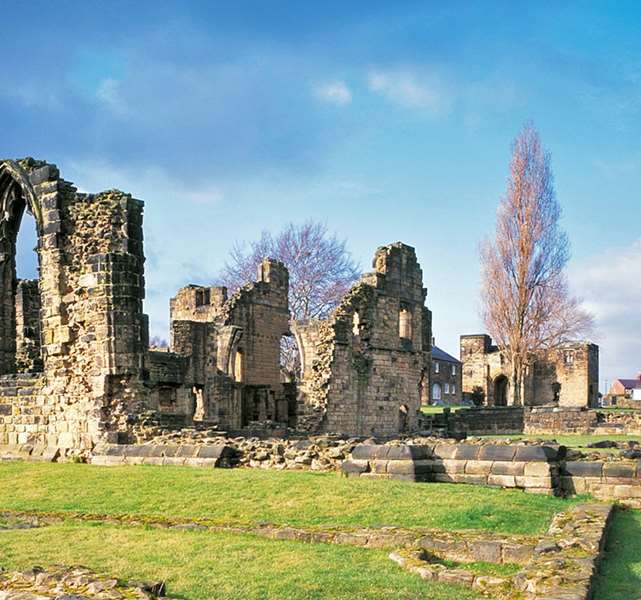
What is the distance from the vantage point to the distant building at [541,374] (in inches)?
1879

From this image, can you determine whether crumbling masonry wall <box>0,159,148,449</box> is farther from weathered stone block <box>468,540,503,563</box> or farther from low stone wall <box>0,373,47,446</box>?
weathered stone block <box>468,540,503,563</box>

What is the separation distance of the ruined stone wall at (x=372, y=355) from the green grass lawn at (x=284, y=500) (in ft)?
43.5

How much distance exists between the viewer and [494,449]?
1098 cm

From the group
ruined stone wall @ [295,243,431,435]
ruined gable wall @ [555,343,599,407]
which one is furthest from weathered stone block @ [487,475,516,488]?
ruined gable wall @ [555,343,599,407]

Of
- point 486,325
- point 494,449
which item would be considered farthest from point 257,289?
point 494,449

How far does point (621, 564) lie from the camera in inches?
266

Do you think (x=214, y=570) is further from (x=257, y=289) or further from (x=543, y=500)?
(x=257, y=289)

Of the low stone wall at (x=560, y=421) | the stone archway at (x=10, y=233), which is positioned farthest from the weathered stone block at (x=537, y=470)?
the low stone wall at (x=560, y=421)

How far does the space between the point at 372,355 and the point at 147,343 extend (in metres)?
12.3

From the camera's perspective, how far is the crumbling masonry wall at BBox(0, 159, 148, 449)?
14.9 m

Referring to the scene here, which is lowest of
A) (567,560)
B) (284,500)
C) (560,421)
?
(560,421)

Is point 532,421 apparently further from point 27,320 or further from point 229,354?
point 27,320

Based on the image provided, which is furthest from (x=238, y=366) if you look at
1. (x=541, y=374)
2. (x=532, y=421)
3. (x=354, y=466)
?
(x=541, y=374)

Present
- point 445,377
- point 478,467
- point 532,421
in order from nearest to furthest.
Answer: point 478,467, point 532,421, point 445,377
